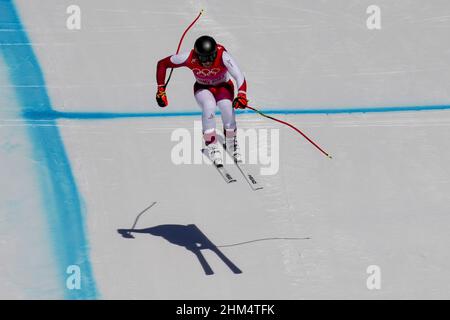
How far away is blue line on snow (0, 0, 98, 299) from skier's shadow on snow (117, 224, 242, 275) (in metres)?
0.61

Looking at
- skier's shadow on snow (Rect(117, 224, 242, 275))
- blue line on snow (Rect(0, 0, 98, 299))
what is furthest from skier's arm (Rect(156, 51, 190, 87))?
blue line on snow (Rect(0, 0, 98, 299))

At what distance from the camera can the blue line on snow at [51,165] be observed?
416 inches

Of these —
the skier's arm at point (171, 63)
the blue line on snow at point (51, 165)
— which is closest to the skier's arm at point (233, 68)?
the skier's arm at point (171, 63)

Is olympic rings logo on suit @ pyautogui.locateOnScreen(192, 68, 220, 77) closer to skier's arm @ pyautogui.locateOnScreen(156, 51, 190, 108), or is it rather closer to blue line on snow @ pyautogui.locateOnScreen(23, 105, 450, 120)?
skier's arm @ pyautogui.locateOnScreen(156, 51, 190, 108)

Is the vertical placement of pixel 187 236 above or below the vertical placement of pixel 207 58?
below

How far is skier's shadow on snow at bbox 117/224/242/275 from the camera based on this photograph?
34.9 feet

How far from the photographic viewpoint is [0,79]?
14.6 meters

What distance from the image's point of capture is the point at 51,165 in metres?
12.3

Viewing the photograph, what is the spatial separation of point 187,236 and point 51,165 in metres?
2.35

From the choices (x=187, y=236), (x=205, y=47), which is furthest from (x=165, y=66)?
(x=187, y=236)

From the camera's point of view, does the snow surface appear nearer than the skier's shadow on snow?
Yes

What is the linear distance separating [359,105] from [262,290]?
465 cm

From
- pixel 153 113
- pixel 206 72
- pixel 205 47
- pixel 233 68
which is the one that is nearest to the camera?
pixel 205 47

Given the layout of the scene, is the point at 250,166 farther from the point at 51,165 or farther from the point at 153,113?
the point at 51,165
